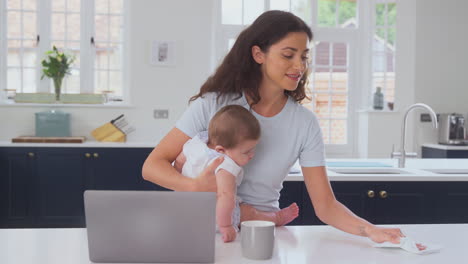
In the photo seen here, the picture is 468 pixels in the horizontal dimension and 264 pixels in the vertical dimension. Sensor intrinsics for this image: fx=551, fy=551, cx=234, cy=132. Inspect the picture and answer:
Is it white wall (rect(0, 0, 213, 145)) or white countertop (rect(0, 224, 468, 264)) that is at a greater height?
white wall (rect(0, 0, 213, 145))

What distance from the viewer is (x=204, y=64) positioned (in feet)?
18.7

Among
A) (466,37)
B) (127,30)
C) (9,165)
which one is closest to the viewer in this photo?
(9,165)

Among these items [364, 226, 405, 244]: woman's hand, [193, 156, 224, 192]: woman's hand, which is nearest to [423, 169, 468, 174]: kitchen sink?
[364, 226, 405, 244]: woman's hand

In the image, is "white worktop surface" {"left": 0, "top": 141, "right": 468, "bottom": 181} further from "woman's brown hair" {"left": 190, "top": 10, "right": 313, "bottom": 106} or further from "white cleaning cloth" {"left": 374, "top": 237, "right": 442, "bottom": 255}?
"white cleaning cloth" {"left": 374, "top": 237, "right": 442, "bottom": 255}

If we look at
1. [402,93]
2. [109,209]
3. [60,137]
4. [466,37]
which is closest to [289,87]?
[109,209]

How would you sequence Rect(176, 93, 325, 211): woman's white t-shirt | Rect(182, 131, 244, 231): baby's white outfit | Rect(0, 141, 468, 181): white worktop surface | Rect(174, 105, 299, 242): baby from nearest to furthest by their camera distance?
Rect(174, 105, 299, 242): baby < Rect(182, 131, 244, 231): baby's white outfit < Rect(176, 93, 325, 211): woman's white t-shirt < Rect(0, 141, 468, 181): white worktop surface

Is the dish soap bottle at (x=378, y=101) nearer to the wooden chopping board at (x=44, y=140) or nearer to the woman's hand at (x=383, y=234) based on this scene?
the wooden chopping board at (x=44, y=140)

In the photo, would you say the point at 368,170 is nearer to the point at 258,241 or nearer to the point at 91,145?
the point at 258,241

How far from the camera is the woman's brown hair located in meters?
1.83

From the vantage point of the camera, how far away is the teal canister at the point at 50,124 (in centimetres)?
539

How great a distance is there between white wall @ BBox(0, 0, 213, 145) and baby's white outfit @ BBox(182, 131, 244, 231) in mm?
3865

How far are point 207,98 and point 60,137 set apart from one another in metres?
3.76

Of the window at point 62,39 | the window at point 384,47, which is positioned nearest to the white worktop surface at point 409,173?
the window at point 384,47

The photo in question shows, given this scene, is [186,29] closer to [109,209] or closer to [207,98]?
[207,98]
